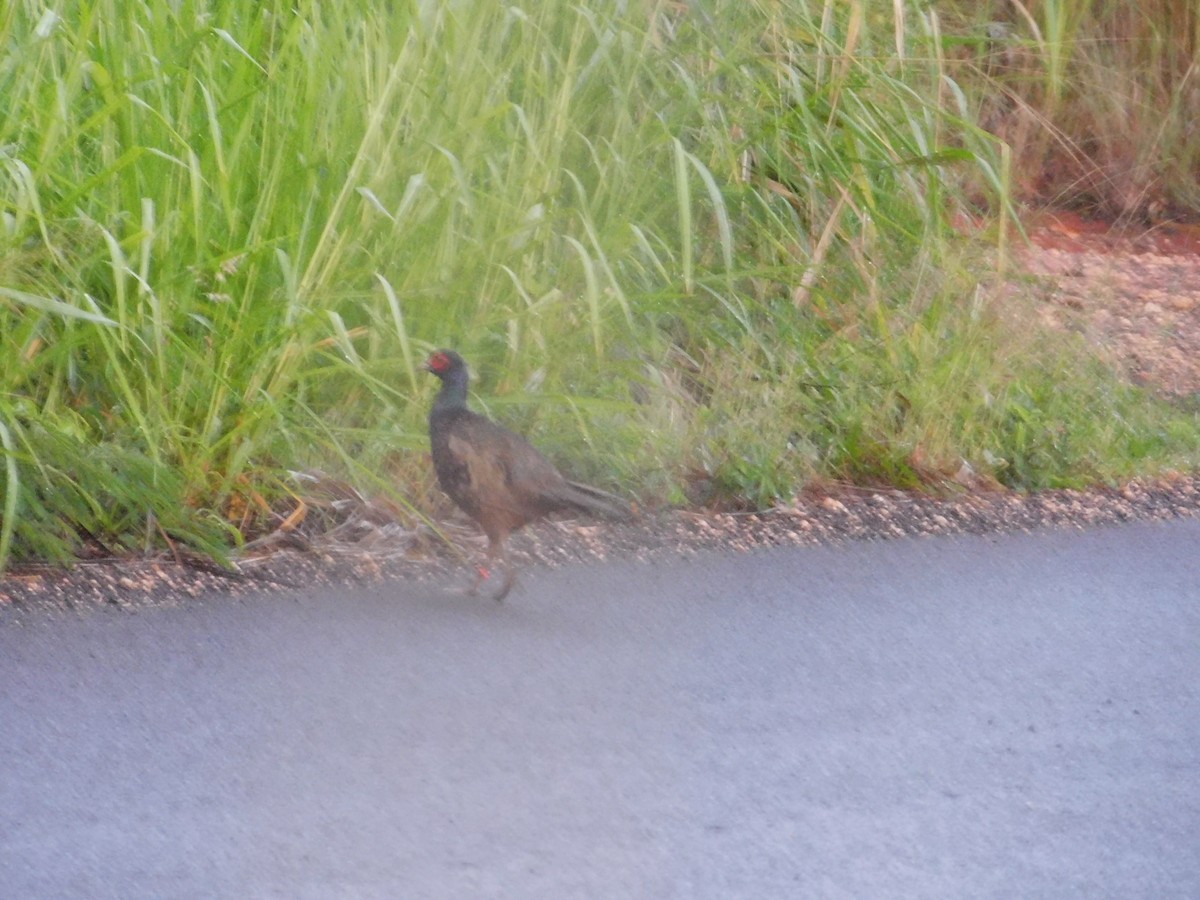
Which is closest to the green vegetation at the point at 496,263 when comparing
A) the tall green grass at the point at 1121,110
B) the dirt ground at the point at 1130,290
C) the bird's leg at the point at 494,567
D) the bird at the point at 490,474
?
the bird at the point at 490,474

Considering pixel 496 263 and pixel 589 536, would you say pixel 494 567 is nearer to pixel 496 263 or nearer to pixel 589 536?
pixel 589 536

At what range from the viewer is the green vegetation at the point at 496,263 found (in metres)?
4.83

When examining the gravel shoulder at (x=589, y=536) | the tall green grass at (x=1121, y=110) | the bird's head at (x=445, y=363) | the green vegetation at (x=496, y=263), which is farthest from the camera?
the tall green grass at (x=1121, y=110)

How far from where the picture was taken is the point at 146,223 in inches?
180

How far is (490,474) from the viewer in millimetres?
4953

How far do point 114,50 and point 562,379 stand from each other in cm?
167

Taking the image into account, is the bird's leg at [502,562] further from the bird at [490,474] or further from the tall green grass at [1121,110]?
the tall green grass at [1121,110]

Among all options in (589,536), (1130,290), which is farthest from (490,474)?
(1130,290)

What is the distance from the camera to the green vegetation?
190 inches

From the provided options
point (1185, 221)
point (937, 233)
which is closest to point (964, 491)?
point (937, 233)

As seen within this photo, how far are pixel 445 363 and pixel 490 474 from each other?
389 millimetres

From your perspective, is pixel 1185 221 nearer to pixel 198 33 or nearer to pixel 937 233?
pixel 937 233

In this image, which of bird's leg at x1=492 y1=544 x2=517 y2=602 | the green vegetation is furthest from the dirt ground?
bird's leg at x1=492 y1=544 x2=517 y2=602

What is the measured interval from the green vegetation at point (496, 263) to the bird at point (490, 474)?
244mm
